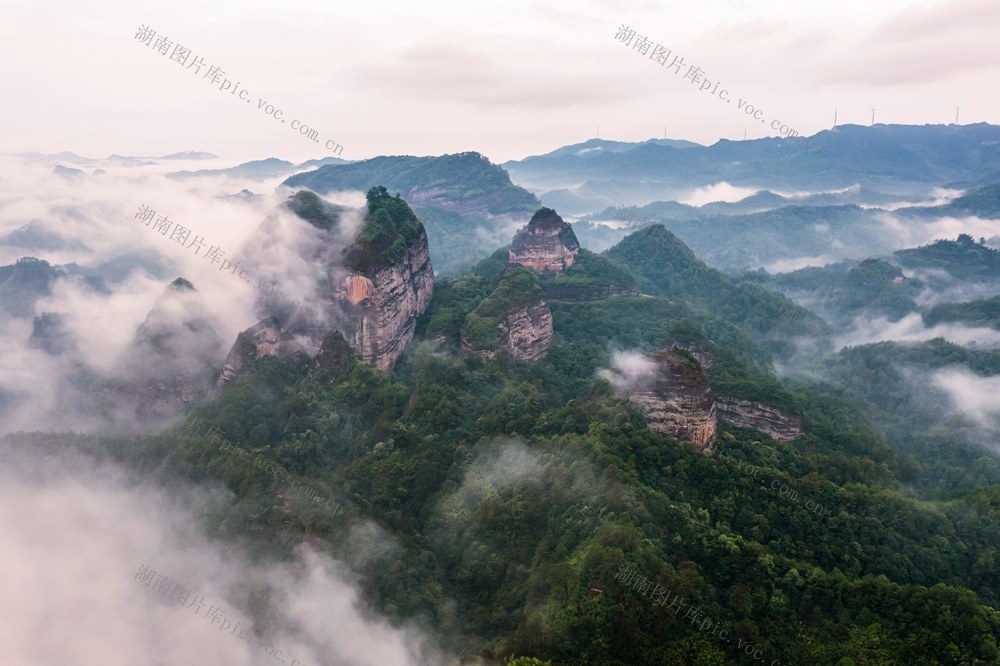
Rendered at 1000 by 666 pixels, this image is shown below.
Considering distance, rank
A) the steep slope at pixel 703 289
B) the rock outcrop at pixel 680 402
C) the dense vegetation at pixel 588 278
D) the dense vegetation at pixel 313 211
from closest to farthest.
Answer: the rock outcrop at pixel 680 402, the dense vegetation at pixel 313 211, the dense vegetation at pixel 588 278, the steep slope at pixel 703 289

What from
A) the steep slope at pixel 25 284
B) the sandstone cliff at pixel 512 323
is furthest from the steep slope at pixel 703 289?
the steep slope at pixel 25 284

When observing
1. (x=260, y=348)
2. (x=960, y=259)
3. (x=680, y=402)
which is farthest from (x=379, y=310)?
(x=960, y=259)

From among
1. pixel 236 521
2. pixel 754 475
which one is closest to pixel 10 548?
pixel 236 521

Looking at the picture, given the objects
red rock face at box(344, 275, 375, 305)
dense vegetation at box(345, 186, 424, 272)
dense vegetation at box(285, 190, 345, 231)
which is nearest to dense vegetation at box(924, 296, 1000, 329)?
dense vegetation at box(345, 186, 424, 272)

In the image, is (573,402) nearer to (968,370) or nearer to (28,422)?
(968,370)

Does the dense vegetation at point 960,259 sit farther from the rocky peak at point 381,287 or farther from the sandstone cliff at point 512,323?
the rocky peak at point 381,287

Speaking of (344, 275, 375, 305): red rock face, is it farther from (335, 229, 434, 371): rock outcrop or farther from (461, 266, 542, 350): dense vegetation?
(461, 266, 542, 350): dense vegetation
